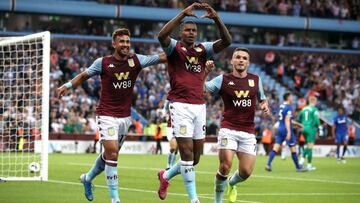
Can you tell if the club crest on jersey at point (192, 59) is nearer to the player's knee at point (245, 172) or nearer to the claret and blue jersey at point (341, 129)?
the player's knee at point (245, 172)

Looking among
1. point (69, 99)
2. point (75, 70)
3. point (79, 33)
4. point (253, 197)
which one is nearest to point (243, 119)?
point (253, 197)

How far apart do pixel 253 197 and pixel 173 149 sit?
6.00 meters

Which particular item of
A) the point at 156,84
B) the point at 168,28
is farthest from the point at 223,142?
the point at 156,84

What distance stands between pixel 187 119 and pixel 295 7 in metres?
45.3

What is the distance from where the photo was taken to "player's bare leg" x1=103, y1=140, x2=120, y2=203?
41.4ft

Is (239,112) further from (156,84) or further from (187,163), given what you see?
(156,84)

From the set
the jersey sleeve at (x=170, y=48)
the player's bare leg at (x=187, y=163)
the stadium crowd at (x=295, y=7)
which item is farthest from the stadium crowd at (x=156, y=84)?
the player's bare leg at (x=187, y=163)

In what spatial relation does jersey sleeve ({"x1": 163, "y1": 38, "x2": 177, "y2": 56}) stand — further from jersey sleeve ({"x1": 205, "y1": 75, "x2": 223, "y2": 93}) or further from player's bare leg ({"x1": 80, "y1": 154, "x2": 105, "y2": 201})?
player's bare leg ({"x1": 80, "y1": 154, "x2": 105, "y2": 201})

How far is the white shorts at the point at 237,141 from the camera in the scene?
13.1 meters

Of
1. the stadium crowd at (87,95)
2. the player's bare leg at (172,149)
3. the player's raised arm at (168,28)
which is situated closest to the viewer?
the player's raised arm at (168,28)

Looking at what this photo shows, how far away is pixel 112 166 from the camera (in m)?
12.7

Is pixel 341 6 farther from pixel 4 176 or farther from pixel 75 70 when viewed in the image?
pixel 4 176

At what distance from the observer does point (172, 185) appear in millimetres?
18562

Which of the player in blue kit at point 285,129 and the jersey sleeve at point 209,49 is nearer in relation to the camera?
the jersey sleeve at point 209,49
